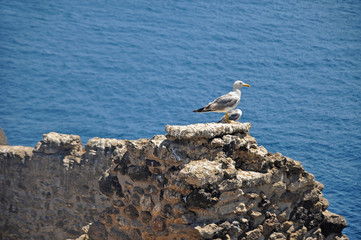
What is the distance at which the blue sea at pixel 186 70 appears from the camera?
16.3 m

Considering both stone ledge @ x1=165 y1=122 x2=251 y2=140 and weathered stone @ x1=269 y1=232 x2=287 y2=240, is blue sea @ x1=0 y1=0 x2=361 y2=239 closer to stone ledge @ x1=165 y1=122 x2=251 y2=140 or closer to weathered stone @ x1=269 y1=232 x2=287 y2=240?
weathered stone @ x1=269 y1=232 x2=287 y2=240

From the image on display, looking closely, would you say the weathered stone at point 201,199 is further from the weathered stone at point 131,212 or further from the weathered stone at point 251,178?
the weathered stone at point 131,212

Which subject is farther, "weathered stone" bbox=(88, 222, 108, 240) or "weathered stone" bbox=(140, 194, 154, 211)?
"weathered stone" bbox=(88, 222, 108, 240)

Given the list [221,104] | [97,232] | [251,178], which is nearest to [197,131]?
[251,178]

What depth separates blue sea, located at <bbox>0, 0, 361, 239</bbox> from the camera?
643 inches

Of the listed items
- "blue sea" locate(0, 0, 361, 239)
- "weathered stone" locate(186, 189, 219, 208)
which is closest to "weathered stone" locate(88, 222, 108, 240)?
"weathered stone" locate(186, 189, 219, 208)

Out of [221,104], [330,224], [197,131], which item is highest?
[197,131]

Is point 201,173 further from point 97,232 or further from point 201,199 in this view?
point 97,232

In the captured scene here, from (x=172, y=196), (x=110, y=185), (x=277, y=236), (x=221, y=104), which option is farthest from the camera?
(x=221, y=104)

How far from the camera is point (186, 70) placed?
64.1 feet

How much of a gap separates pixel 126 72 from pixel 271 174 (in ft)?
48.3

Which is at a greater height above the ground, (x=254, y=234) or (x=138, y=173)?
(x=138, y=173)

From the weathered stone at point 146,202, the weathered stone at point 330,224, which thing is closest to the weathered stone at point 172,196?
the weathered stone at point 146,202

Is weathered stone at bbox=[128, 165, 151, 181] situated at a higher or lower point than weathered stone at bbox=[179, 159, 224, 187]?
lower
